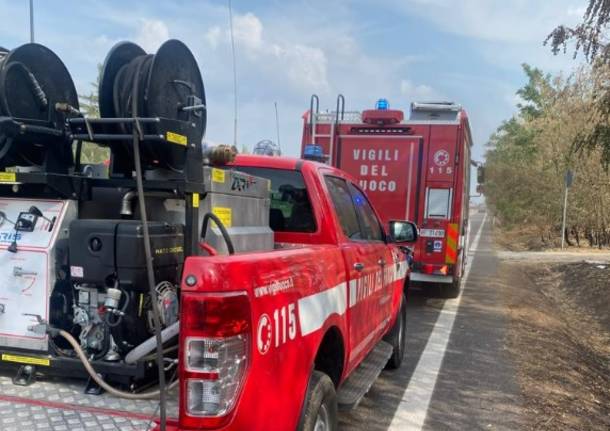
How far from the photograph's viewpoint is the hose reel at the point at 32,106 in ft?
8.30

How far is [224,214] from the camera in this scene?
9.79 feet

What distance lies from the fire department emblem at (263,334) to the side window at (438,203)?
275 inches

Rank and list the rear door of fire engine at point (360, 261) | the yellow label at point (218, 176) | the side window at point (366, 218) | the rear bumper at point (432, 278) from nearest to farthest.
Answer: the yellow label at point (218, 176) → the rear door of fire engine at point (360, 261) → the side window at point (366, 218) → the rear bumper at point (432, 278)

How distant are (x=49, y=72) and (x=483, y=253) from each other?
18819 mm

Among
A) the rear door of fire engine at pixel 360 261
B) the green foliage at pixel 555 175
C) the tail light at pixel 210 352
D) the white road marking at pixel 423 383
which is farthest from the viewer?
the green foliage at pixel 555 175

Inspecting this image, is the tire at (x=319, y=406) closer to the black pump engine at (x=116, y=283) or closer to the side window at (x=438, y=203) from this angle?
the black pump engine at (x=116, y=283)

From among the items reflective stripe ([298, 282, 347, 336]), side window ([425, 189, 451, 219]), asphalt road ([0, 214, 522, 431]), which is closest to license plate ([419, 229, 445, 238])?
side window ([425, 189, 451, 219])

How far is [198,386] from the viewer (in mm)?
2014

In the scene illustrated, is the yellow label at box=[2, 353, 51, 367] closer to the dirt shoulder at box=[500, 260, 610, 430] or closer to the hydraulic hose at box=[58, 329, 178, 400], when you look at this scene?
the hydraulic hose at box=[58, 329, 178, 400]

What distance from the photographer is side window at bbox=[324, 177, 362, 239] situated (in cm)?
390

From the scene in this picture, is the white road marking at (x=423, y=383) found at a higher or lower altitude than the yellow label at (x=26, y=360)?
lower

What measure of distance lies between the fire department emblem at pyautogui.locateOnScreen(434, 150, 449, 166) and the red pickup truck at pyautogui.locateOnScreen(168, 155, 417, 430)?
4.48 meters

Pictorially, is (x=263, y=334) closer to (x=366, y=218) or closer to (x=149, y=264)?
(x=149, y=264)

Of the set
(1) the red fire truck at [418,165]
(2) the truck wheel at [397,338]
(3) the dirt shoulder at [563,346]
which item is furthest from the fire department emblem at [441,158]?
(2) the truck wheel at [397,338]
